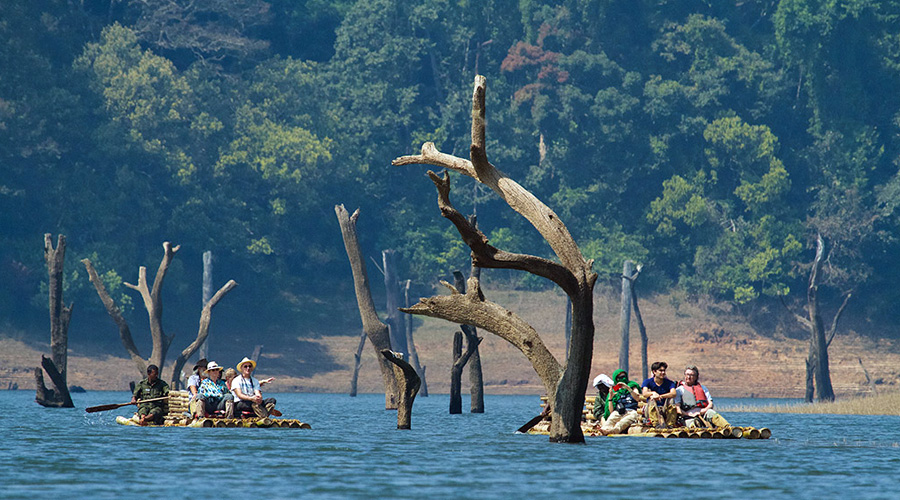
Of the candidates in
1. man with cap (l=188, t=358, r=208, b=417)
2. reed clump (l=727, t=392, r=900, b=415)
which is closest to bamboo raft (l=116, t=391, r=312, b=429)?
man with cap (l=188, t=358, r=208, b=417)

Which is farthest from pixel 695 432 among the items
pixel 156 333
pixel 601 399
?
pixel 156 333

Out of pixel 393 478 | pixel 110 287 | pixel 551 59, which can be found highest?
pixel 551 59

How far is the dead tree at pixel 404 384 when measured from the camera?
107 ft

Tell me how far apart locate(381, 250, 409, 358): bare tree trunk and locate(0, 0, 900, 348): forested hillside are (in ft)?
17.1

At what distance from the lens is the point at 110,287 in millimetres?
69250

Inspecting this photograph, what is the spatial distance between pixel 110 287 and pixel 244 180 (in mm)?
10352

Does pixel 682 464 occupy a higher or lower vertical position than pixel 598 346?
lower

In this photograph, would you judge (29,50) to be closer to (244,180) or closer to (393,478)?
(244,180)

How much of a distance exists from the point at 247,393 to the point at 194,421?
4.15 ft

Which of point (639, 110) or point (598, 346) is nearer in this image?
point (598, 346)

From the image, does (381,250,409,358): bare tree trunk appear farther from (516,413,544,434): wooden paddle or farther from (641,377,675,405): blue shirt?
(641,377,675,405): blue shirt

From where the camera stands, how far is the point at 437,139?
8038 cm

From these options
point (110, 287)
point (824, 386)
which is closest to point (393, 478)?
point (824, 386)

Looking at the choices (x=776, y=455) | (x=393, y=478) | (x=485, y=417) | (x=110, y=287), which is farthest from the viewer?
(x=110, y=287)
